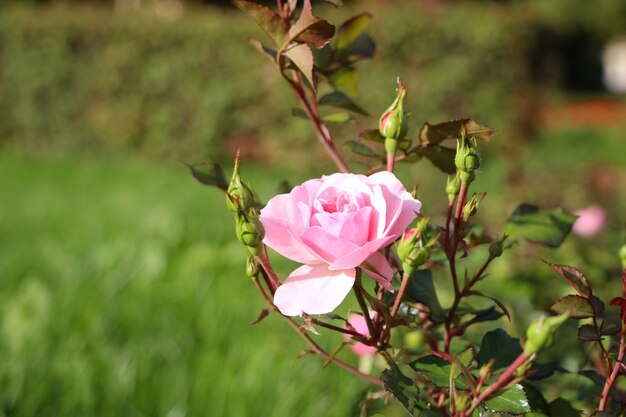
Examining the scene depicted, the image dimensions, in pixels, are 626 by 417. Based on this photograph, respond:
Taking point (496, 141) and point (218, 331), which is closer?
point (218, 331)

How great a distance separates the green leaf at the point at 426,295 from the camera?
2.57 ft

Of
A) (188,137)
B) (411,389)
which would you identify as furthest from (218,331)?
(188,137)

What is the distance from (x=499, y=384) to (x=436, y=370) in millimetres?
92

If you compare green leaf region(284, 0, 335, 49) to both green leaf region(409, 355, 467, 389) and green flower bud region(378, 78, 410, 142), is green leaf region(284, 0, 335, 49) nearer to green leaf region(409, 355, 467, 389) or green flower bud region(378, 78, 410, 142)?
green flower bud region(378, 78, 410, 142)

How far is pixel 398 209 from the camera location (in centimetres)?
61

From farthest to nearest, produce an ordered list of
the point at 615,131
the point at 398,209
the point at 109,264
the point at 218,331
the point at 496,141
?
1. the point at 615,131
2. the point at 496,141
3. the point at 109,264
4. the point at 218,331
5. the point at 398,209

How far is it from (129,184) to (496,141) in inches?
130

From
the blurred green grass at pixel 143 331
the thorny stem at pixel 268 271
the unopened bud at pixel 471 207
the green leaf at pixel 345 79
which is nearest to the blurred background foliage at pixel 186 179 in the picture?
the blurred green grass at pixel 143 331

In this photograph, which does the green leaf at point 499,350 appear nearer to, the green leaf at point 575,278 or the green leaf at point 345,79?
the green leaf at point 575,278

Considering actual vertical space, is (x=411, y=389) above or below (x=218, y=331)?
above

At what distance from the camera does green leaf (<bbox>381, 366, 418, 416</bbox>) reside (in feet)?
2.09

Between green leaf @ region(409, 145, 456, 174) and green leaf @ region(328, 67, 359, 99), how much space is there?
0.15 metres

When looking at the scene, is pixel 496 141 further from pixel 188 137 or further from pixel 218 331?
pixel 218 331

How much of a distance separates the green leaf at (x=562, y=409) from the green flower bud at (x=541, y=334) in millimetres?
252
